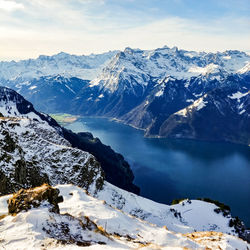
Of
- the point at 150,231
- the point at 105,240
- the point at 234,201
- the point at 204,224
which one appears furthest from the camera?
the point at 234,201

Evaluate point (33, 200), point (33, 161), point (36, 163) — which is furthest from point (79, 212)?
point (33, 161)

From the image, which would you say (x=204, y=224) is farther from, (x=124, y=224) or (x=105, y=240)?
(x=105, y=240)

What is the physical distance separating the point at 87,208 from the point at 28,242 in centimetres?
2096

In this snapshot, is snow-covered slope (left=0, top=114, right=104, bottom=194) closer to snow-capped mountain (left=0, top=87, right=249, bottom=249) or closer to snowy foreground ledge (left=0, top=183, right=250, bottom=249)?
snow-capped mountain (left=0, top=87, right=249, bottom=249)


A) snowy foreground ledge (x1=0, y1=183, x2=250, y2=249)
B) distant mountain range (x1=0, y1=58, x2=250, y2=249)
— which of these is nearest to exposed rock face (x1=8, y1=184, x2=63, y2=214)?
distant mountain range (x1=0, y1=58, x2=250, y2=249)

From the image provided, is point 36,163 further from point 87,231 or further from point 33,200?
point 87,231

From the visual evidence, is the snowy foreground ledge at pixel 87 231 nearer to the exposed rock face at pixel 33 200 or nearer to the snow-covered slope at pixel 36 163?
the exposed rock face at pixel 33 200

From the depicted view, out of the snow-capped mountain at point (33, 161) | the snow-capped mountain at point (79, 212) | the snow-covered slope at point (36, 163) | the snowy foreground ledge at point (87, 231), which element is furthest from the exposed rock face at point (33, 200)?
the snow-capped mountain at point (33, 161)

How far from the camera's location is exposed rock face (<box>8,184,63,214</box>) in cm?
2748

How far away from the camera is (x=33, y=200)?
28062 millimetres

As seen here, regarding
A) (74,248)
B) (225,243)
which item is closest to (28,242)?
(74,248)

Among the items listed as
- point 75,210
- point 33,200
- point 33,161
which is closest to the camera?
point 33,200

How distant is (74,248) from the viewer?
2131cm

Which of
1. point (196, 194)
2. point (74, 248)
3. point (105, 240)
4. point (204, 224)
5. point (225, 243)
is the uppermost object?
point (74, 248)
